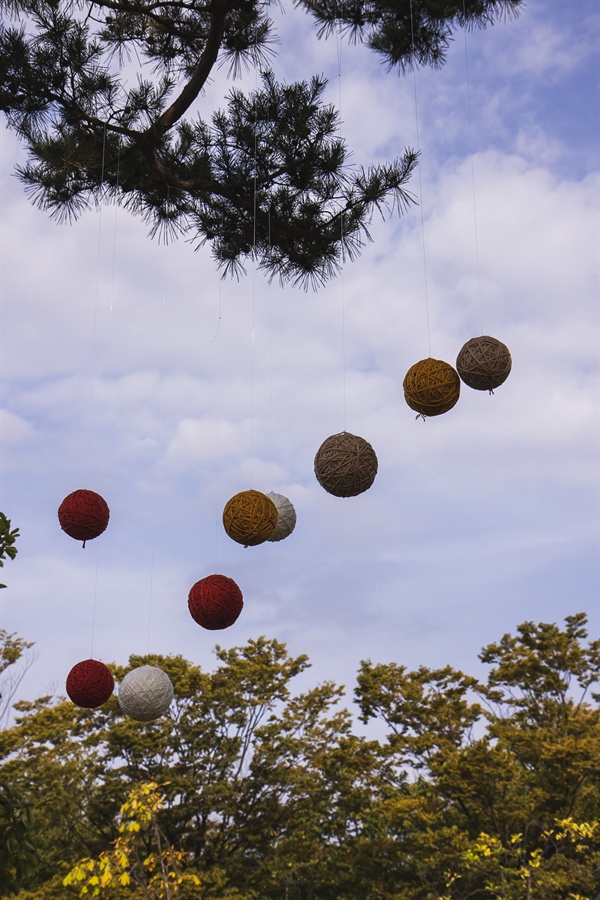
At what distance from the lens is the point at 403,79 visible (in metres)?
5.21

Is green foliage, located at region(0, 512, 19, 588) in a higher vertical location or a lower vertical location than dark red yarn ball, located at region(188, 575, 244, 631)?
lower

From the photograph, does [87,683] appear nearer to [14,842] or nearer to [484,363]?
[14,842]

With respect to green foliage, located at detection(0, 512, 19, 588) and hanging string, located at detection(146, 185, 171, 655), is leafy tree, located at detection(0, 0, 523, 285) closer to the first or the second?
hanging string, located at detection(146, 185, 171, 655)

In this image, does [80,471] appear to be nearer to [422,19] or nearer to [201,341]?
[201,341]

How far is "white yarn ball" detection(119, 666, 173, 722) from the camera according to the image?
4434 millimetres

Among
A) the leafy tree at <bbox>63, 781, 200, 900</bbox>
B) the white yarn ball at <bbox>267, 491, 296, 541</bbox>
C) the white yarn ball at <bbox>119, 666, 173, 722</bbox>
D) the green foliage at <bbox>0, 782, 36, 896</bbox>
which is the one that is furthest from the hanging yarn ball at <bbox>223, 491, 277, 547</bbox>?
the leafy tree at <bbox>63, 781, 200, 900</bbox>

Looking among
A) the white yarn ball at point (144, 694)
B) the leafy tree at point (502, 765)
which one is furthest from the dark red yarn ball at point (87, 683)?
the leafy tree at point (502, 765)

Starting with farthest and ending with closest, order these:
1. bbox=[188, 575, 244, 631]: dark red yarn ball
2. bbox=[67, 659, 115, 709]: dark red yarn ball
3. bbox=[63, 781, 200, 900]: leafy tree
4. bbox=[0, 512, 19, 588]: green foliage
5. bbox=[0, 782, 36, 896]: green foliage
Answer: bbox=[63, 781, 200, 900]: leafy tree
bbox=[67, 659, 115, 709]: dark red yarn ball
bbox=[188, 575, 244, 631]: dark red yarn ball
bbox=[0, 512, 19, 588]: green foliage
bbox=[0, 782, 36, 896]: green foliage

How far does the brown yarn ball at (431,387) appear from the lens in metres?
3.92

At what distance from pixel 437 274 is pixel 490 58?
4.05 feet

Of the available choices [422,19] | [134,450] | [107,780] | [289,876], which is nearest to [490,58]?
[422,19]

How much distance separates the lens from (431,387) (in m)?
3.92

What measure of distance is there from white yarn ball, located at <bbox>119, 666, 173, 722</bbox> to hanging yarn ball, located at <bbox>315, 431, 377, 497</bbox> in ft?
4.40

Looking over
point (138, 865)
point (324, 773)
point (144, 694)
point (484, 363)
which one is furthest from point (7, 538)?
point (324, 773)
